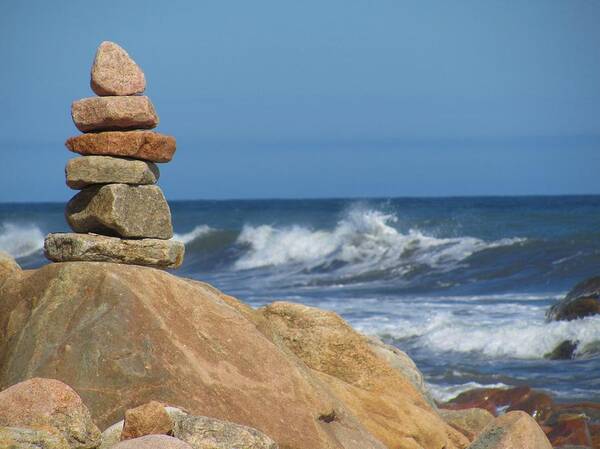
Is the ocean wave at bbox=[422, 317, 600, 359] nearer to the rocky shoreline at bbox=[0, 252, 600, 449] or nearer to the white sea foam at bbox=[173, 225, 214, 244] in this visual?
the rocky shoreline at bbox=[0, 252, 600, 449]

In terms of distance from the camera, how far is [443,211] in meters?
58.0

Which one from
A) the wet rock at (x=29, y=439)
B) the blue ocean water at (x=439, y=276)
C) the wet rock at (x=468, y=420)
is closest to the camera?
the wet rock at (x=29, y=439)

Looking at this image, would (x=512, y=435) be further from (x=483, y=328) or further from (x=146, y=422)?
(x=483, y=328)

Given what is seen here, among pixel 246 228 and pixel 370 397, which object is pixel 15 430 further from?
pixel 246 228

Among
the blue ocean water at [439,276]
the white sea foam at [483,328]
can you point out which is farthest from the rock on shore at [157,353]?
the white sea foam at [483,328]

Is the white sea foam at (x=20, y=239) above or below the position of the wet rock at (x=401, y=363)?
below

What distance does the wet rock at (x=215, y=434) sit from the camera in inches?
265

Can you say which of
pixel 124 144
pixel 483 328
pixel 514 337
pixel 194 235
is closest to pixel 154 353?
pixel 124 144

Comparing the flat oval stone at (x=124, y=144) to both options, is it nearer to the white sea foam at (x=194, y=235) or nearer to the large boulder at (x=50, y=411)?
the large boulder at (x=50, y=411)

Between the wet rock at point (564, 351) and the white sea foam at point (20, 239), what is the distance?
3165 cm

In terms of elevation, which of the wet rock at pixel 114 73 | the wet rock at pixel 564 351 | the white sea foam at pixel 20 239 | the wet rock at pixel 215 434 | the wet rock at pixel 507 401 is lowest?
the white sea foam at pixel 20 239

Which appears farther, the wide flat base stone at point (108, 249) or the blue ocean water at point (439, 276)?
the blue ocean water at point (439, 276)

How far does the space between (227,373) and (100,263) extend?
4.08 feet

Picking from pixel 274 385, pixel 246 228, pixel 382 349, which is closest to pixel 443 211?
pixel 246 228
